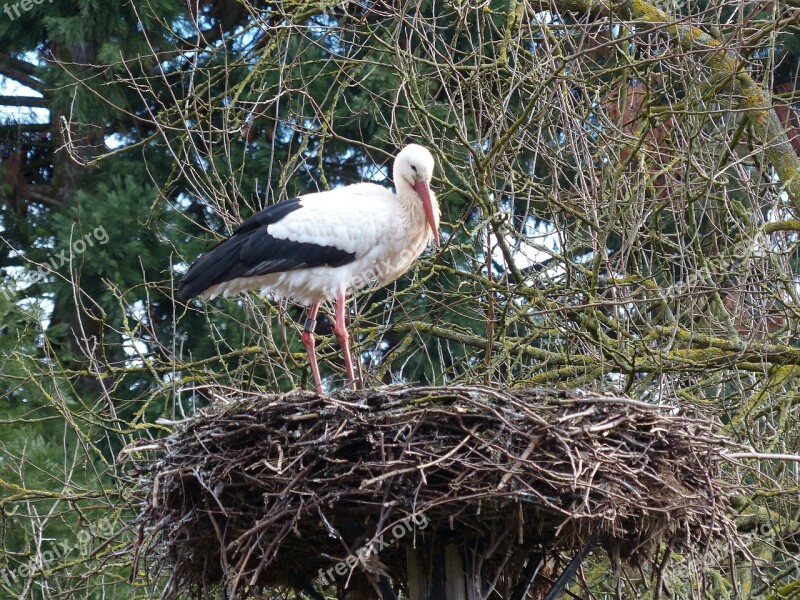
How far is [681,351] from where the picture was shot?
727cm

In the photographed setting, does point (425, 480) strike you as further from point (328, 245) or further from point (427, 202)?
point (427, 202)

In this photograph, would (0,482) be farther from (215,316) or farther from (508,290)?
(215,316)

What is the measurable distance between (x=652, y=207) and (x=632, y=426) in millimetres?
2804

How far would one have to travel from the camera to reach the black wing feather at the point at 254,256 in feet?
24.3

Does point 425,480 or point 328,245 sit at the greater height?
point 328,245

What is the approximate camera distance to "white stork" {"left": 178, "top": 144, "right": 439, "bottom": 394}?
7453 mm

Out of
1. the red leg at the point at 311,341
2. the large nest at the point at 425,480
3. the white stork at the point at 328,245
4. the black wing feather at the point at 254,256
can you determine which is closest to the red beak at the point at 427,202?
the white stork at the point at 328,245

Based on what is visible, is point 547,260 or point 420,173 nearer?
point 420,173

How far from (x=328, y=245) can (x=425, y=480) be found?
9.13ft

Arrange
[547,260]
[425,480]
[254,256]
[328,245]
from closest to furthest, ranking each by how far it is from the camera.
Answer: [425,480] → [254,256] → [328,245] → [547,260]

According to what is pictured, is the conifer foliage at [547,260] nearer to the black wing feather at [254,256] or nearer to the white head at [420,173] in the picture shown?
the white head at [420,173]

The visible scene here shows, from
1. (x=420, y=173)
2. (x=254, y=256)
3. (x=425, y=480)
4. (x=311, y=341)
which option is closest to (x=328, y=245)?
(x=254, y=256)

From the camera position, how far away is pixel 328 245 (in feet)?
25.0

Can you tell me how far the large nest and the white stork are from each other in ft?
5.12
